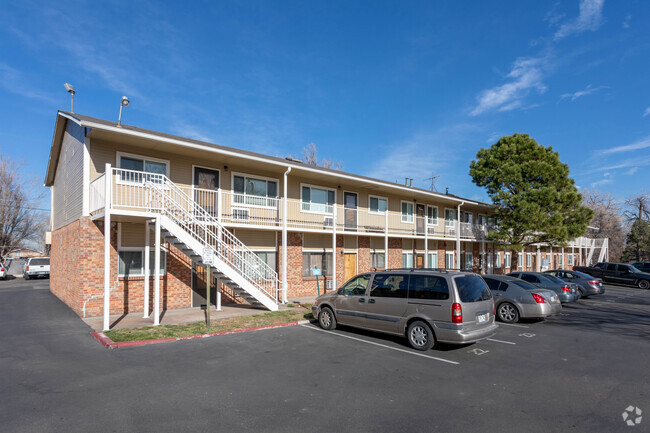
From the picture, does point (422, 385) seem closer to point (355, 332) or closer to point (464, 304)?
point (464, 304)

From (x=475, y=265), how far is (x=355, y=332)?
66.3 feet

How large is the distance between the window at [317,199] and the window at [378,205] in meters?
2.88

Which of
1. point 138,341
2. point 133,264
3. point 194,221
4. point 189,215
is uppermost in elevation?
point 189,215

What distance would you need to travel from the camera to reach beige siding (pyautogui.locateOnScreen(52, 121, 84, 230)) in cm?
1237

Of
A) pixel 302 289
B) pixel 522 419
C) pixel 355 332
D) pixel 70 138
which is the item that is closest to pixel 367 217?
pixel 302 289

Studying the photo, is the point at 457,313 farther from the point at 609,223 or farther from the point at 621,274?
the point at 609,223

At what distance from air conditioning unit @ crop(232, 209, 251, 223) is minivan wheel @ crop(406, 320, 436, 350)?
8.15 m

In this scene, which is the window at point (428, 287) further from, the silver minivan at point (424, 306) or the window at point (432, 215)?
the window at point (432, 215)

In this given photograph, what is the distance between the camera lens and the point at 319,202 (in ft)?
Result: 58.4

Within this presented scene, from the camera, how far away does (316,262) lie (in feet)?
57.5

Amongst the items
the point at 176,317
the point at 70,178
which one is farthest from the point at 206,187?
the point at 70,178

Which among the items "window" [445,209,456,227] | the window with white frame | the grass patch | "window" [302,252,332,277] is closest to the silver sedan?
the grass patch

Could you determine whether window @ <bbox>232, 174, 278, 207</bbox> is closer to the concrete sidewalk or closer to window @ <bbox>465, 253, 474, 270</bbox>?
the concrete sidewalk

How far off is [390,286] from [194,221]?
6114 mm
